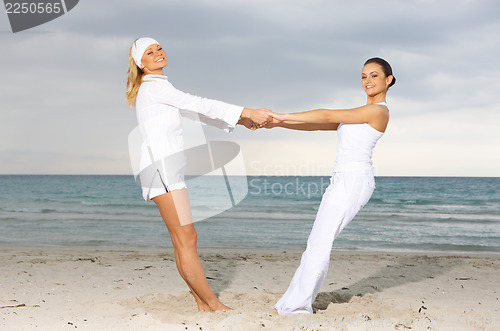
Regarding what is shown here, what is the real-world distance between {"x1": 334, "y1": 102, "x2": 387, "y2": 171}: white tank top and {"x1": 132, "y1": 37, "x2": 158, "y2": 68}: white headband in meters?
1.75

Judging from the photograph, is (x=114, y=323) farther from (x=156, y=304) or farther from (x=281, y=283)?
(x=281, y=283)

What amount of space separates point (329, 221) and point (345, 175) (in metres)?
0.40

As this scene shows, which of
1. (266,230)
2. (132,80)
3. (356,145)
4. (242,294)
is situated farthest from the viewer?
(266,230)

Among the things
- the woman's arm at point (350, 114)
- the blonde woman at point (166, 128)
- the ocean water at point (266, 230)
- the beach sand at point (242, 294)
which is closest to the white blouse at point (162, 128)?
the blonde woman at point (166, 128)

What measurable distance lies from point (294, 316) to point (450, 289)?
287 cm

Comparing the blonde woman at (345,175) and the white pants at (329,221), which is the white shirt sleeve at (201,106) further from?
the white pants at (329,221)

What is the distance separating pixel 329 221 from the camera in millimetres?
3824

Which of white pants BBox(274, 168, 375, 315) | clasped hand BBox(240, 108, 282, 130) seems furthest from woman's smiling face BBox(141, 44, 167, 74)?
white pants BBox(274, 168, 375, 315)

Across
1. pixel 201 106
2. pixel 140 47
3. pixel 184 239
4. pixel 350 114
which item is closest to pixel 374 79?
pixel 350 114

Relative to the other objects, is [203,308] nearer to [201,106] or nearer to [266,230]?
[201,106]

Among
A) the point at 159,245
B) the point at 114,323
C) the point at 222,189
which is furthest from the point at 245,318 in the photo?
the point at 222,189

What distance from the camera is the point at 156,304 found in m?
4.68

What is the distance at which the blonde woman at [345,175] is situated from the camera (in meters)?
3.83

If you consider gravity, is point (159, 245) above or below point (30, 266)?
below
